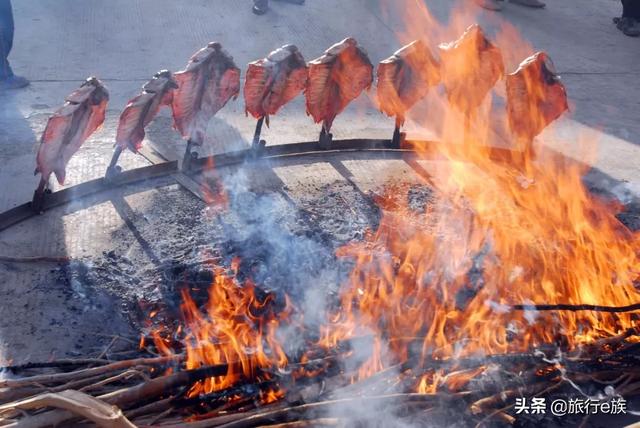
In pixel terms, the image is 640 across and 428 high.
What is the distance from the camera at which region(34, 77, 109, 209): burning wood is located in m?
4.85

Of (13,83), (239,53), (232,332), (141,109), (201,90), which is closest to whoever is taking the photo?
(232,332)

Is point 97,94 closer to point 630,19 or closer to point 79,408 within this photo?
point 79,408

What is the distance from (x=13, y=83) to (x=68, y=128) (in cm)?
333

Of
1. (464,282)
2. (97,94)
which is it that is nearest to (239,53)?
(97,94)

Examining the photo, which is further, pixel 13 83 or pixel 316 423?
pixel 13 83

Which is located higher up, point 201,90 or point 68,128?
point 201,90

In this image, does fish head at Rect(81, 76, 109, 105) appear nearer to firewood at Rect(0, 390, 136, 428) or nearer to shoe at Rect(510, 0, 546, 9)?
firewood at Rect(0, 390, 136, 428)

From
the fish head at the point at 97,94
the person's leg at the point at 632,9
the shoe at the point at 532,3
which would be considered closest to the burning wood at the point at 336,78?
the fish head at the point at 97,94

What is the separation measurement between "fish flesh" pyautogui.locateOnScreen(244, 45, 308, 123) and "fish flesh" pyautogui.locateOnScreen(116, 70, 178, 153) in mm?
708

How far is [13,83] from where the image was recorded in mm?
7566

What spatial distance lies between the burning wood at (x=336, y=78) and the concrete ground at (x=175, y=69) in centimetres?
100

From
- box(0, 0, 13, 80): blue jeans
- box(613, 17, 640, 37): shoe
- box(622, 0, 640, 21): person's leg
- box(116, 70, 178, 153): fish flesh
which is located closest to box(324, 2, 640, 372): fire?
box(116, 70, 178, 153): fish flesh

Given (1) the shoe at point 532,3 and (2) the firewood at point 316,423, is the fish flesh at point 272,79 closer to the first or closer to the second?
(2) the firewood at point 316,423

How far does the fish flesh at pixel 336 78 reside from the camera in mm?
5777
